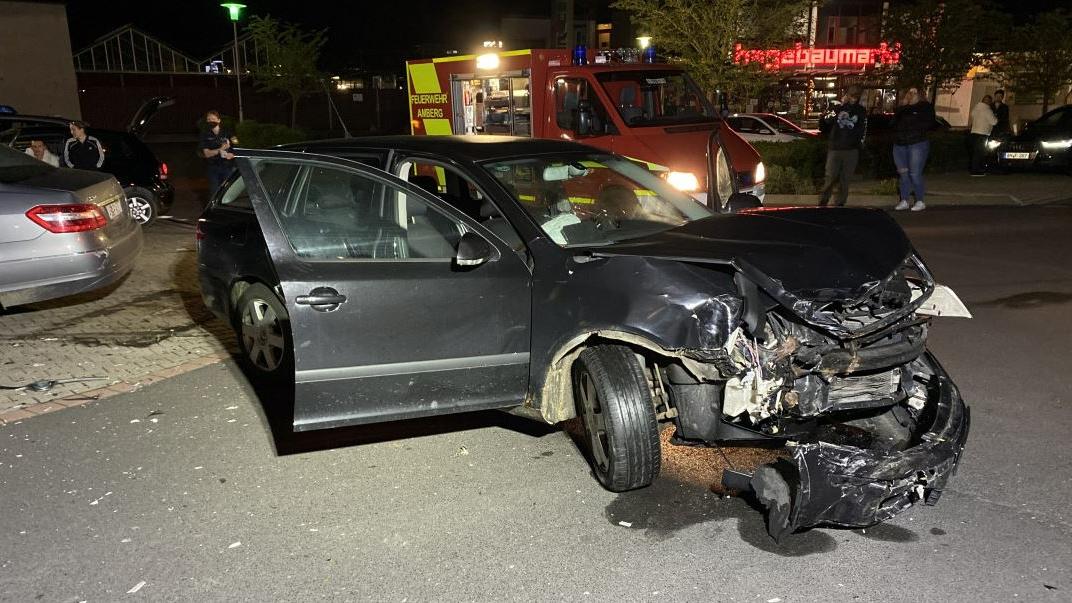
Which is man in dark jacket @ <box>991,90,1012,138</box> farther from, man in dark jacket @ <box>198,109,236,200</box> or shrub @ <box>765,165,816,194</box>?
man in dark jacket @ <box>198,109,236,200</box>

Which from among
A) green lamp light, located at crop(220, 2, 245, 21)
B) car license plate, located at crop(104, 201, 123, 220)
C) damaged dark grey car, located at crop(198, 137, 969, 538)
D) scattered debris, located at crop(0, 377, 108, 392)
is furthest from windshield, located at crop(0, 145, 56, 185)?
green lamp light, located at crop(220, 2, 245, 21)

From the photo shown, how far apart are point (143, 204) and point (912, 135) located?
36.5 feet

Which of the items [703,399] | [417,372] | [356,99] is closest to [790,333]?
[703,399]

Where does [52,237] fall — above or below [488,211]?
below

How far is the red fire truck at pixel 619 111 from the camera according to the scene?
9.30m

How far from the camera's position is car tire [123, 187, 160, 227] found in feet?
39.0

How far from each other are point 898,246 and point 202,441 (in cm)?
389

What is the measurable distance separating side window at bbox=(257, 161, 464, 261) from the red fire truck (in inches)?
190

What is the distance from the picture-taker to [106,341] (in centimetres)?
668

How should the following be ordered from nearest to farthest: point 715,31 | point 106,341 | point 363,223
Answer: point 363,223
point 106,341
point 715,31

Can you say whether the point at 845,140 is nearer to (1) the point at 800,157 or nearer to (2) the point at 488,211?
(1) the point at 800,157

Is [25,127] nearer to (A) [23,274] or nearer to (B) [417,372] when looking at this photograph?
(A) [23,274]

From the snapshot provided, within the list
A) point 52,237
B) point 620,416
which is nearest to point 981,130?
point 620,416

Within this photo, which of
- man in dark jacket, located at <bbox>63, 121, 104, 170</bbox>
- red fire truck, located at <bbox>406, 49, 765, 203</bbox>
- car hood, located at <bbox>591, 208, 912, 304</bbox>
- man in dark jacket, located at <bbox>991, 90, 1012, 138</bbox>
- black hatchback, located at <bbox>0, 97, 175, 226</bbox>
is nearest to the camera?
car hood, located at <bbox>591, 208, 912, 304</bbox>
